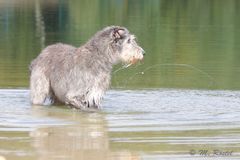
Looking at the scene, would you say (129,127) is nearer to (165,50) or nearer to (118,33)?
(118,33)

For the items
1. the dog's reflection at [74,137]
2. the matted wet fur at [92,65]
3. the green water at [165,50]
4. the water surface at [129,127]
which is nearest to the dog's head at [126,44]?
the matted wet fur at [92,65]

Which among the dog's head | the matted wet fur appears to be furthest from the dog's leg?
the dog's head

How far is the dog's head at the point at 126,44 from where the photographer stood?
17.2 meters

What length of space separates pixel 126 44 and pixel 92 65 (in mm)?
797

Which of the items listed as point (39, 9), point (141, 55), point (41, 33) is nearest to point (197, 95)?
point (141, 55)

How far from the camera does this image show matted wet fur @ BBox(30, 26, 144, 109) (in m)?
17.1

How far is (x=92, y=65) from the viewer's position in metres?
17.3

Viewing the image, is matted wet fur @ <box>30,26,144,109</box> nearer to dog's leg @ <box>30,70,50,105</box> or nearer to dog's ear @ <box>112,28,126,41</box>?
dog's ear @ <box>112,28,126,41</box>

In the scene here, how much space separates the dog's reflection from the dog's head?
1.45 m

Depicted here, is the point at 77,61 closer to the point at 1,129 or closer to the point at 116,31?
the point at 116,31

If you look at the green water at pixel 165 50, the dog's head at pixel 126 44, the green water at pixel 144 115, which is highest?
the dog's head at pixel 126 44

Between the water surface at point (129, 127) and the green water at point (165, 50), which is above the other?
the water surface at point (129, 127)

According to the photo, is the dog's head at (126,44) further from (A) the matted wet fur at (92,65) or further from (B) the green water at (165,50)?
(B) the green water at (165,50)

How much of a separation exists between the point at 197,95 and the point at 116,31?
9.47ft
